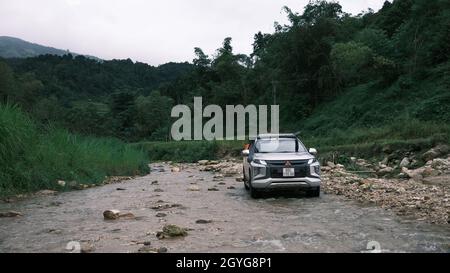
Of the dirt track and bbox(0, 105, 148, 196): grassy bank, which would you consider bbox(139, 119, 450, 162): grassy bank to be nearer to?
the dirt track

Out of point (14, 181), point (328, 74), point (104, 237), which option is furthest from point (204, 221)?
point (328, 74)

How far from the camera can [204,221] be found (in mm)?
9211

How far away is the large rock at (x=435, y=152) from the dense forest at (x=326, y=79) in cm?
523

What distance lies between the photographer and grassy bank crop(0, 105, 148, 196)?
13766mm

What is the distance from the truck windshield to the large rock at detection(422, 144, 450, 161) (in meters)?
7.90

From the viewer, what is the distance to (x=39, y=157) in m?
15.6

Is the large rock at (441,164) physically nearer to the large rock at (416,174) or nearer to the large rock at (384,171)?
the large rock at (416,174)

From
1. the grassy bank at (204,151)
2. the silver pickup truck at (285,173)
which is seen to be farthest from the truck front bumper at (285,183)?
the grassy bank at (204,151)

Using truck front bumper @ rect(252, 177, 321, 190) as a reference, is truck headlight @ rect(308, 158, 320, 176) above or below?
above

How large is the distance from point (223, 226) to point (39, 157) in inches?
360

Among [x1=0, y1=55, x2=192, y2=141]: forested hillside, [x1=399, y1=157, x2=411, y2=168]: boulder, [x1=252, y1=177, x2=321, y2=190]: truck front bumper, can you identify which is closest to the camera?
[x1=252, y1=177, x2=321, y2=190]: truck front bumper

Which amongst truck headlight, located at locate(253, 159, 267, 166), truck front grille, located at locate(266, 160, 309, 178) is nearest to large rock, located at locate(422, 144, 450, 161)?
truck front grille, located at locate(266, 160, 309, 178)

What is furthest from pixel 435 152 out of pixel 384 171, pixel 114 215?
pixel 114 215

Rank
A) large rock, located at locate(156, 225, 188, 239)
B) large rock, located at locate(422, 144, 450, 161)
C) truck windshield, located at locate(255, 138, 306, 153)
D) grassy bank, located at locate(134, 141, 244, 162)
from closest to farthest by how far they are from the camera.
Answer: large rock, located at locate(156, 225, 188, 239)
truck windshield, located at locate(255, 138, 306, 153)
large rock, located at locate(422, 144, 450, 161)
grassy bank, located at locate(134, 141, 244, 162)
